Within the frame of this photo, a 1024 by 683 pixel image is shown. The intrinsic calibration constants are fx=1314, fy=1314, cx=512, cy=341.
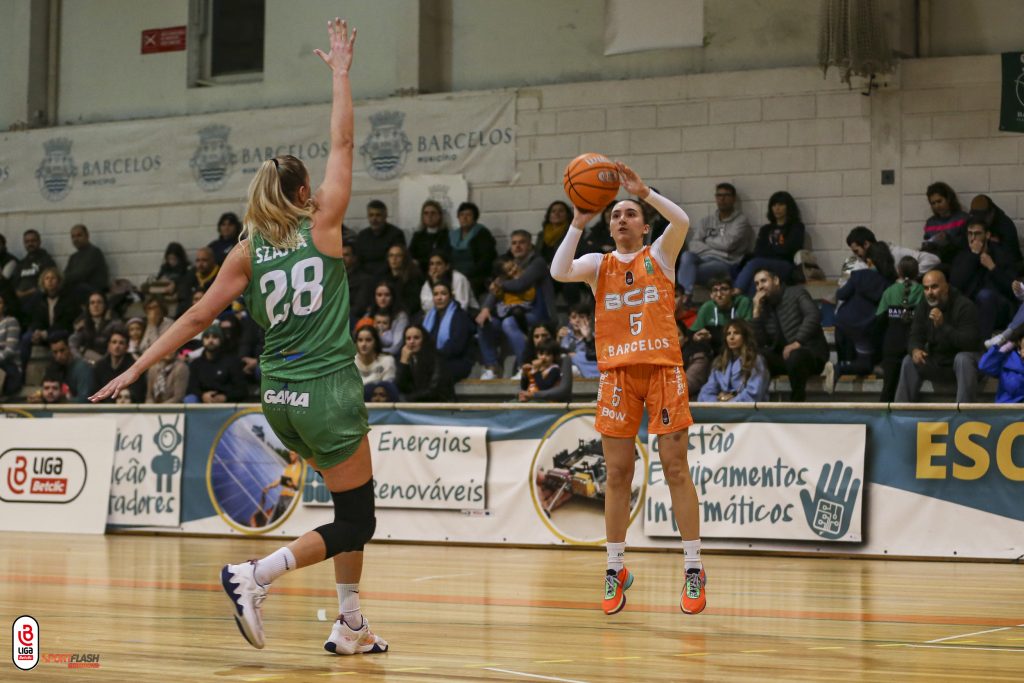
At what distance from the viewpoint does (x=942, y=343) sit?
12.6 meters

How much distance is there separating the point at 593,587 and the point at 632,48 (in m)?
10.5

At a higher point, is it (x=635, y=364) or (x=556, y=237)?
(x=556, y=237)

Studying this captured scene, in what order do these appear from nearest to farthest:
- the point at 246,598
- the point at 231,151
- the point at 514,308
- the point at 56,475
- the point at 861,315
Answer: the point at 246,598 < the point at 56,475 < the point at 861,315 < the point at 514,308 < the point at 231,151

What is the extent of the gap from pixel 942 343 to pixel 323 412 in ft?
29.7

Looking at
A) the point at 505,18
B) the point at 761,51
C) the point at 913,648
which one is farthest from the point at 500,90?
the point at 913,648

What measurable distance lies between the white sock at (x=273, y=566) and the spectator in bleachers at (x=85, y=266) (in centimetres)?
1526

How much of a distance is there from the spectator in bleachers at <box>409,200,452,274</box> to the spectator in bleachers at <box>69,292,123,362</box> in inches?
159

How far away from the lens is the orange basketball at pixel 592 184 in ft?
22.7

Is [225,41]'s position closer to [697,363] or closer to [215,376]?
[215,376]

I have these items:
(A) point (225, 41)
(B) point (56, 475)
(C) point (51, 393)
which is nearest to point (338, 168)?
(B) point (56, 475)

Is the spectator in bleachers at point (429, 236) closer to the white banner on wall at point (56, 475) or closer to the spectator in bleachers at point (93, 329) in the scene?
the spectator in bleachers at point (93, 329)

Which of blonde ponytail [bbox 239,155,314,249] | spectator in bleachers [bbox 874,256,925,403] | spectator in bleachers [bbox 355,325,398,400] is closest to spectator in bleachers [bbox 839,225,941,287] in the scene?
spectator in bleachers [bbox 874,256,925,403]

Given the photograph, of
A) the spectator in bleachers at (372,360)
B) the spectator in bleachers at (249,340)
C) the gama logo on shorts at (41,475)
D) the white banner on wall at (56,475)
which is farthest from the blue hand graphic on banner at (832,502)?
the spectator in bleachers at (249,340)

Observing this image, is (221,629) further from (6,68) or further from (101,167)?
(6,68)
